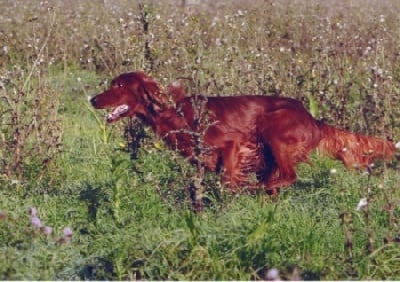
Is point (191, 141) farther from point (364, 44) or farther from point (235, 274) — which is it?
point (364, 44)

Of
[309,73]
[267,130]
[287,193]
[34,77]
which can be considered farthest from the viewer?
[309,73]

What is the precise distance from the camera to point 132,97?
6.63 metres

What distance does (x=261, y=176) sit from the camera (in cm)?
674

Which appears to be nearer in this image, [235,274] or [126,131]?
[235,274]

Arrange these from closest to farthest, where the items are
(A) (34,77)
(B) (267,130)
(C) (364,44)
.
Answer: (B) (267,130) < (A) (34,77) < (C) (364,44)

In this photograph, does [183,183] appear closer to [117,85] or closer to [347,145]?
[117,85]

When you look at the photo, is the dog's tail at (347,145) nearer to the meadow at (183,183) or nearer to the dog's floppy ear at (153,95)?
the meadow at (183,183)

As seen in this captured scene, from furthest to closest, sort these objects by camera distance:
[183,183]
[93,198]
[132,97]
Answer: [132,97]
[183,183]
[93,198]

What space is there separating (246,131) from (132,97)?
871 millimetres

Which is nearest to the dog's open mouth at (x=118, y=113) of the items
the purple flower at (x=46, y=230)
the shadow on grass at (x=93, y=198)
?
the shadow on grass at (x=93, y=198)

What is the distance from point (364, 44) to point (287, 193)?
4783mm

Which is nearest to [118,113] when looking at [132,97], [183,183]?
[132,97]

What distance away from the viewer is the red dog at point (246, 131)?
6426 mm

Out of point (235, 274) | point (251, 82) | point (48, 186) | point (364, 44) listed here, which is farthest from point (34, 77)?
point (364, 44)
